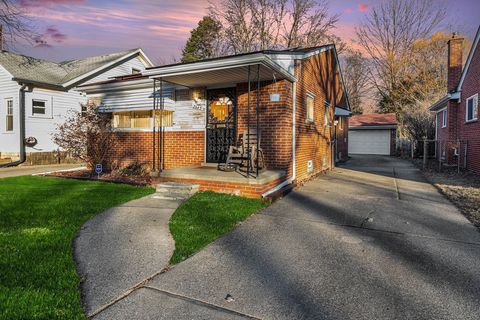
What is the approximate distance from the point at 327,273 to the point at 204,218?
2.28 m

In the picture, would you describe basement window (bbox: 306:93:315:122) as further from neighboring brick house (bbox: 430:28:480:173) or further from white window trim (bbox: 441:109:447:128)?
white window trim (bbox: 441:109:447:128)

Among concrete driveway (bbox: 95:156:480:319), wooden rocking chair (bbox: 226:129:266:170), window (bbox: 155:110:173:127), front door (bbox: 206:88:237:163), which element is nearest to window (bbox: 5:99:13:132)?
window (bbox: 155:110:173:127)

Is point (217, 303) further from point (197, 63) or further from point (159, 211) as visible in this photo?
point (197, 63)

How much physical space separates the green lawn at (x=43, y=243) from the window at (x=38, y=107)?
10298 mm

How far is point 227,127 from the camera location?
870cm

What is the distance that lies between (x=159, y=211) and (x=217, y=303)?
10.1 feet

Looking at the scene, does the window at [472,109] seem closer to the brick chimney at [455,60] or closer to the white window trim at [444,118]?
the brick chimney at [455,60]

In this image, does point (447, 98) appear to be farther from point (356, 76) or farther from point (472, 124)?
point (356, 76)

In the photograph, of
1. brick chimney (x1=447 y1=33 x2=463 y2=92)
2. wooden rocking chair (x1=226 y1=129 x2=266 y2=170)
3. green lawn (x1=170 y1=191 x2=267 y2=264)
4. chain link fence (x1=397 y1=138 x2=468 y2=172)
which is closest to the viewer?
green lawn (x1=170 y1=191 x2=267 y2=264)

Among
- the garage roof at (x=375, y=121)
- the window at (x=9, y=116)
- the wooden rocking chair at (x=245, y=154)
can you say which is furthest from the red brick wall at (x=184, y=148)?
the garage roof at (x=375, y=121)

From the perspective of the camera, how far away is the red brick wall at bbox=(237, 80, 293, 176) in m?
7.62

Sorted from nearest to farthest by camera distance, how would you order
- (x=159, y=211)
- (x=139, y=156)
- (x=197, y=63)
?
(x=159, y=211), (x=197, y=63), (x=139, y=156)

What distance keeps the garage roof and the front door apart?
21.9 meters

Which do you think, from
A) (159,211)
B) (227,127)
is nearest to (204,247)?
(159,211)
